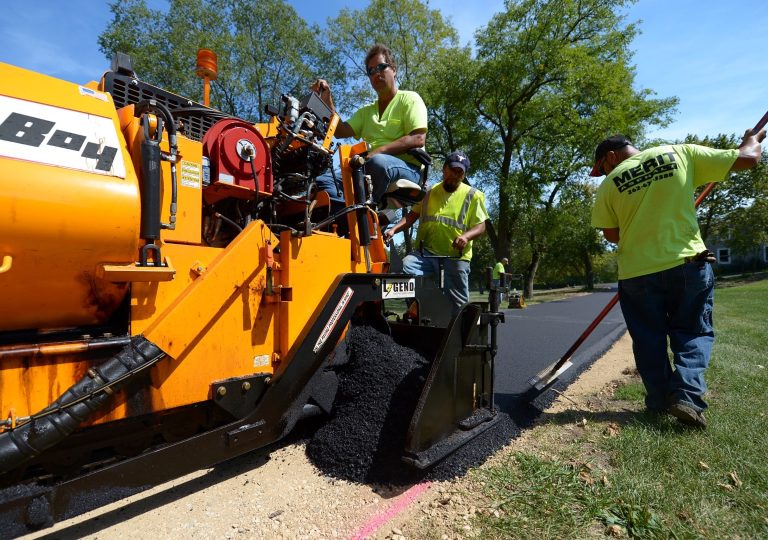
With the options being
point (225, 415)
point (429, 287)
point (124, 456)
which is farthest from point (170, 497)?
point (429, 287)

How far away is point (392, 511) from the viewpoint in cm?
215

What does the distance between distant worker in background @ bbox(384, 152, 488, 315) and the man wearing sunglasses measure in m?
0.83

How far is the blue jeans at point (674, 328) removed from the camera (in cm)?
304

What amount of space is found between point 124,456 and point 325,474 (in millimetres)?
1069

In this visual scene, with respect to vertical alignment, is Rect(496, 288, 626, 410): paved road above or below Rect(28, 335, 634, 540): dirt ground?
above

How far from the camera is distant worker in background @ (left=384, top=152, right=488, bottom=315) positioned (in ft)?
13.4

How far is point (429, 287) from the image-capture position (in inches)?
130

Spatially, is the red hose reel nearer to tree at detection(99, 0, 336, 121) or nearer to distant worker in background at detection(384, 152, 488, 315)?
distant worker in background at detection(384, 152, 488, 315)

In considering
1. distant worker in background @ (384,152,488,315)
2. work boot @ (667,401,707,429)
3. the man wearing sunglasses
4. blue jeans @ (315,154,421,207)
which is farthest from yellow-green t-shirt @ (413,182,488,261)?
work boot @ (667,401,707,429)

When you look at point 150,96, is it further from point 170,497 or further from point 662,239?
point 662,239

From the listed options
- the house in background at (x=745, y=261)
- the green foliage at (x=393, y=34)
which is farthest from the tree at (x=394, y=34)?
the house in background at (x=745, y=261)

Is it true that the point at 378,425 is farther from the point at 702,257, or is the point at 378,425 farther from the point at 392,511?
the point at 702,257

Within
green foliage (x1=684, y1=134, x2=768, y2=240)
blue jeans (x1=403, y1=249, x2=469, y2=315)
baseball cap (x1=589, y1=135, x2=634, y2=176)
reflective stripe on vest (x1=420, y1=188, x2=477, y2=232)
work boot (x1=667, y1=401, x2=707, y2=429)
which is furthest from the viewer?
green foliage (x1=684, y1=134, x2=768, y2=240)

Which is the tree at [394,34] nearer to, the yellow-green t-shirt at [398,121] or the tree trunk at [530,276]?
the tree trunk at [530,276]
